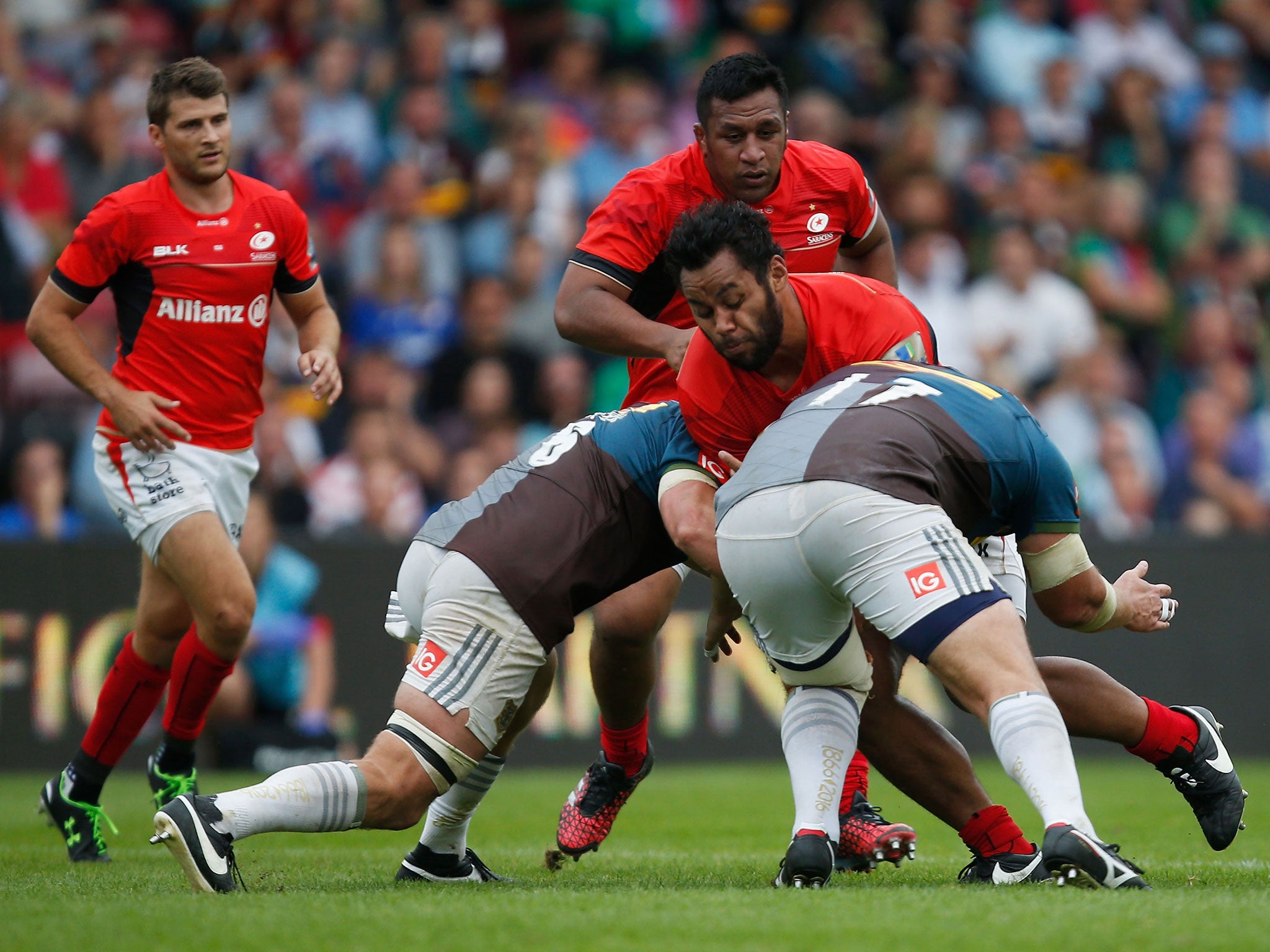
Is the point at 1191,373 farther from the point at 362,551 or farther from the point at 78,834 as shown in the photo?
the point at 78,834

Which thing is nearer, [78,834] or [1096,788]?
[78,834]

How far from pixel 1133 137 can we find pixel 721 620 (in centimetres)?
1011

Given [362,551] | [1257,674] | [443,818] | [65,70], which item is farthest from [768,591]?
[65,70]

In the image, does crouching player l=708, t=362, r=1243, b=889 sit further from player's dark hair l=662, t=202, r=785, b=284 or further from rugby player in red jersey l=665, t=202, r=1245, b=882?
player's dark hair l=662, t=202, r=785, b=284

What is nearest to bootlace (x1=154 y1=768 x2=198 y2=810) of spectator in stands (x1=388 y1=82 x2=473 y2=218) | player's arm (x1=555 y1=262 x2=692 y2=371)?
player's arm (x1=555 y1=262 x2=692 y2=371)

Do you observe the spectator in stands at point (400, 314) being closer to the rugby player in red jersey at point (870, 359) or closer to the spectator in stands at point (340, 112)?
the spectator in stands at point (340, 112)

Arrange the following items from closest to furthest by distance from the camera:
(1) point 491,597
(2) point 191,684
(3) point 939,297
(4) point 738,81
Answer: (1) point 491,597 < (4) point 738,81 < (2) point 191,684 < (3) point 939,297

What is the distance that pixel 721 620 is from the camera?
4715 mm

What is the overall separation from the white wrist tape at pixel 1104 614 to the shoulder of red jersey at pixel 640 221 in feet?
6.81

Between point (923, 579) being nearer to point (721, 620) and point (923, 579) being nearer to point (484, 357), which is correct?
point (721, 620)

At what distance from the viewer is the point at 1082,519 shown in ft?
35.4

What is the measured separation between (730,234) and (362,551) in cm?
539


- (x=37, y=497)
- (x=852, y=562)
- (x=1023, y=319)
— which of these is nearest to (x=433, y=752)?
(x=852, y=562)

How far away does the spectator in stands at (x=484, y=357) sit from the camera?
1084 cm
